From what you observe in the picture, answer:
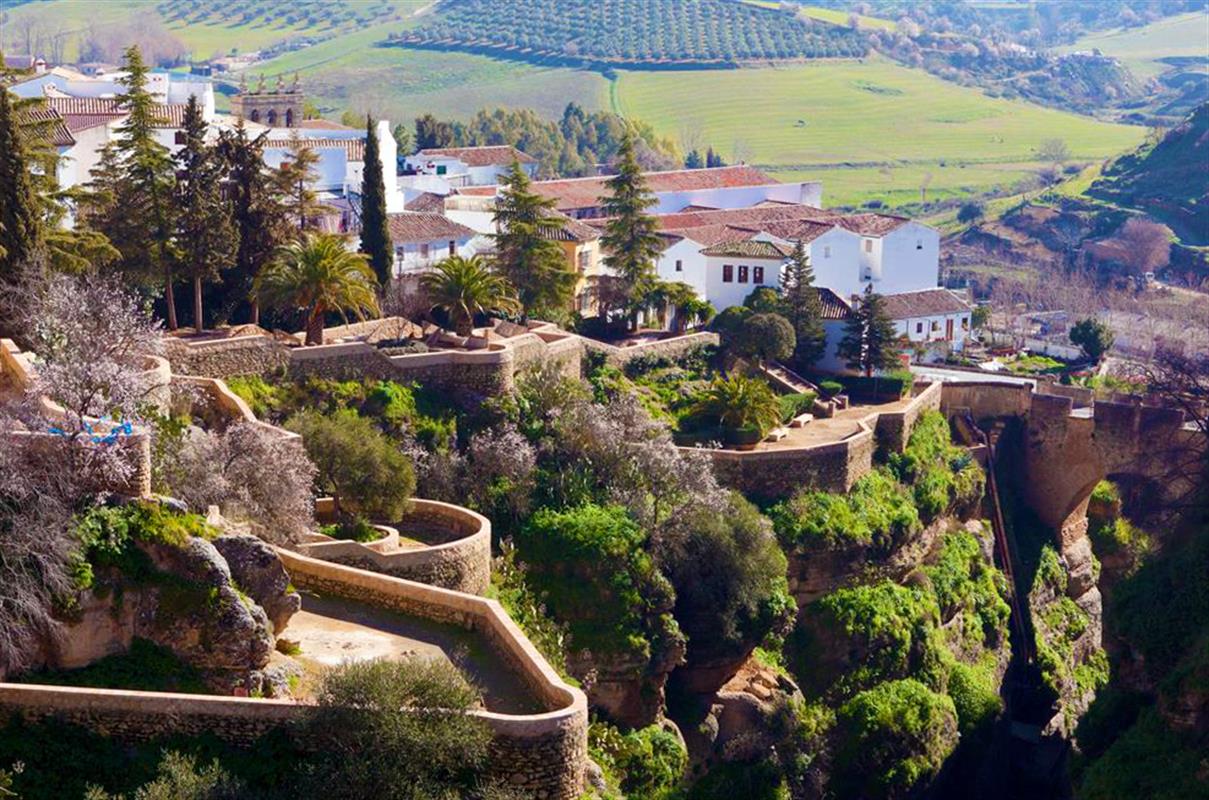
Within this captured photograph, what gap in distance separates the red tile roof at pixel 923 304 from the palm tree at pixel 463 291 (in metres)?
17.7

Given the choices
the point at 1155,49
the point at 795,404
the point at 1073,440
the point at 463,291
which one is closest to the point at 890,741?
the point at 795,404

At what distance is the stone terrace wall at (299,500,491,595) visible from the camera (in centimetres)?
3095

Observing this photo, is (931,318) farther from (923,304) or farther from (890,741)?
(890,741)

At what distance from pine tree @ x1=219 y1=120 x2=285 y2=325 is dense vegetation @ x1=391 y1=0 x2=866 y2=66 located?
109388 millimetres

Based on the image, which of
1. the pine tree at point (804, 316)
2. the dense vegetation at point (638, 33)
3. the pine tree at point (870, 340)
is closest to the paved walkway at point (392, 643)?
the pine tree at point (804, 316)

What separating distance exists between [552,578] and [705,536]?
3697mm

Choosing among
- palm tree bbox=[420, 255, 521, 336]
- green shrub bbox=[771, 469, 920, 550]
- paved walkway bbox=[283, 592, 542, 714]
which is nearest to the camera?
paved walkway bbox=[283, 592, 542, 714]

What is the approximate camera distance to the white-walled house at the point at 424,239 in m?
51.8

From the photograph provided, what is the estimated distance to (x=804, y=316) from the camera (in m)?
51.8

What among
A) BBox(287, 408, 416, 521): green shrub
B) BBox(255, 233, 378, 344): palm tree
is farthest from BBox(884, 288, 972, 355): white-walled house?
BBox(287, 408, 416, 521): green shrub

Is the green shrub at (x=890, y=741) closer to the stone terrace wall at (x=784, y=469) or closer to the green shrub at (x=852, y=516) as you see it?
the green shrub at (x=852, y=516)

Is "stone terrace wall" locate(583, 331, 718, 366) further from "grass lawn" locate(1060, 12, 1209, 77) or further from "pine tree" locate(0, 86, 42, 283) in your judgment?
"grass lawn" locate(1060, 12, 1209, 77)

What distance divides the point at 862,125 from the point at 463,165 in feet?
230

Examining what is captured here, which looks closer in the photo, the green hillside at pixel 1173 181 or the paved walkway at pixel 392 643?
the paved walkway at pixel 392 643
